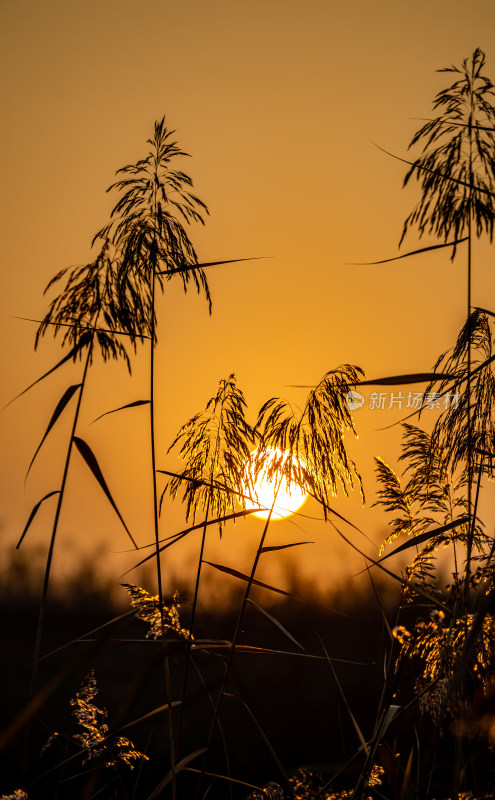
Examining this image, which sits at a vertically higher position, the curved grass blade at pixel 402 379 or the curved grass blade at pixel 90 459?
the curved grass blade at pixel 402 379

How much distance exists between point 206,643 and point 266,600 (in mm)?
1442

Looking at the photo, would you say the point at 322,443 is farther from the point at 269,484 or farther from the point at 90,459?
the point at 90,459

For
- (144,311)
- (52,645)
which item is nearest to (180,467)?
(144,311)

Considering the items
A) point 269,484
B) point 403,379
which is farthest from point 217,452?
point 403,379

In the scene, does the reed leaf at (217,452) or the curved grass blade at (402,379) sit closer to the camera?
the curved grass blade at (402,379)

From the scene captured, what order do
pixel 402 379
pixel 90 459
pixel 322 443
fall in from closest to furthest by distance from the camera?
pixel 402 379 < pixel 90 459 < pixel 322 443

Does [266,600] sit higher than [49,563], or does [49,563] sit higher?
[49,563]

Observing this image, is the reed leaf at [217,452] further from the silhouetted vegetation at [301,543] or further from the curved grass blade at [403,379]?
the curved grass blade at [403,379]

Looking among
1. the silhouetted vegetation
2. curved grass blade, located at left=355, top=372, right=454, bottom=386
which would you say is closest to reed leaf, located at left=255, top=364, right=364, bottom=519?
the silhouetted vegetation

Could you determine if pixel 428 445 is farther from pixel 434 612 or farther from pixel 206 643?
pixel 206 643

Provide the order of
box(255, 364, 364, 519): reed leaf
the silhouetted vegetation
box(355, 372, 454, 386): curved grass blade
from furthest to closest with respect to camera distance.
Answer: box(255, 364, 364, 519): reed leaf < the silhouetted vegetation < box(355, 372, 454, 386): curved grass blade

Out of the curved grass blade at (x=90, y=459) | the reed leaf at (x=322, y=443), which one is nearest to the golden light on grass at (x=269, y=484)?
the reed leaf at (x=322, y=443)

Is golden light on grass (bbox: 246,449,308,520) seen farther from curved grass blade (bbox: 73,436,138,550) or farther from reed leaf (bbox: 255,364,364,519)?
curved grass blade (bbox: 73,436,138,550)

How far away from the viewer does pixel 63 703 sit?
2.59 m
